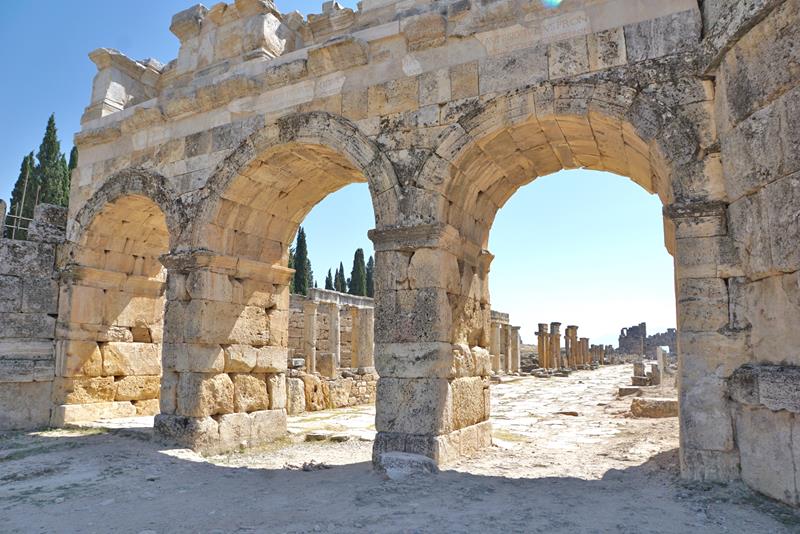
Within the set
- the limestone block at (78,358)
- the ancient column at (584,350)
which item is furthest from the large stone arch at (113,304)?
the ancient column at (584,350)

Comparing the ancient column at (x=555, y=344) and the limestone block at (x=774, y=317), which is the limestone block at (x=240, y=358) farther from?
the ancient column at (x=555, y=344)

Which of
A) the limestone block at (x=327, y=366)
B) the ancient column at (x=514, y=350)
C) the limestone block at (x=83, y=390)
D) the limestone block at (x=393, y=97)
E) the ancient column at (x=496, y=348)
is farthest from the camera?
the ancient column at (x=514, y=350)

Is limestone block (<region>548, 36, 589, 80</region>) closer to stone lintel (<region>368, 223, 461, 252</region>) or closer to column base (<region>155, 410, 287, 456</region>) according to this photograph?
stone lintel (<region>368, 223, 461, 252</region>)

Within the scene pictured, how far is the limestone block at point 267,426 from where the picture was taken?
7.36m

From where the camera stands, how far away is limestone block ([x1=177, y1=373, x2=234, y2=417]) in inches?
268

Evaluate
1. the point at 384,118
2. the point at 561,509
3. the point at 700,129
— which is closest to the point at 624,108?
the point at 700,129

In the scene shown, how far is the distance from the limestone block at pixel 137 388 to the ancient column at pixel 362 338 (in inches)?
333

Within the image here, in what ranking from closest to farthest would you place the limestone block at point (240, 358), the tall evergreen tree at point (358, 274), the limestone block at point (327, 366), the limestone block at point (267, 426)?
the limestone block at point (240, 358) < the limestone block at point (267, 426) < the limestone block at point (327, 366) < the tall evergreen tree at point (358, 274)

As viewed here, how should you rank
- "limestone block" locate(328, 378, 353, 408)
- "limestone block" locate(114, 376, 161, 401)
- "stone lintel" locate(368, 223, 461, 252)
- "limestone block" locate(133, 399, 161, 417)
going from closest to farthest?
"stone lintel" locate(368, 223, 461, 252) < "limestone block" locate(114, 376, 161, 401) < "limestone block" locate(133, 399, 161, 417) < "limestone block" locate(328, 378, 353, 408)

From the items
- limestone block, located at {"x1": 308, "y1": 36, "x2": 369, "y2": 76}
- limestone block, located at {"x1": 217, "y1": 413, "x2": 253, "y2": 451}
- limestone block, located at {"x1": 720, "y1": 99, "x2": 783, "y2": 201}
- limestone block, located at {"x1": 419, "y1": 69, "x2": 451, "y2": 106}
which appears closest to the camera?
limestone block, located at {"x1": 720, "y1": 99, "x2": 783, "y2": 201}

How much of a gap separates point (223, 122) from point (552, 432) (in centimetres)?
596

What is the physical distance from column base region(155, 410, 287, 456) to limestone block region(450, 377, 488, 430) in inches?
108

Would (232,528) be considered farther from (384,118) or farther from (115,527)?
(384,118)

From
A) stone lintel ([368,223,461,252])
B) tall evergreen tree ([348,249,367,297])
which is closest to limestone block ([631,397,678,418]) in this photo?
stone lintel ([368,223,461,252])
